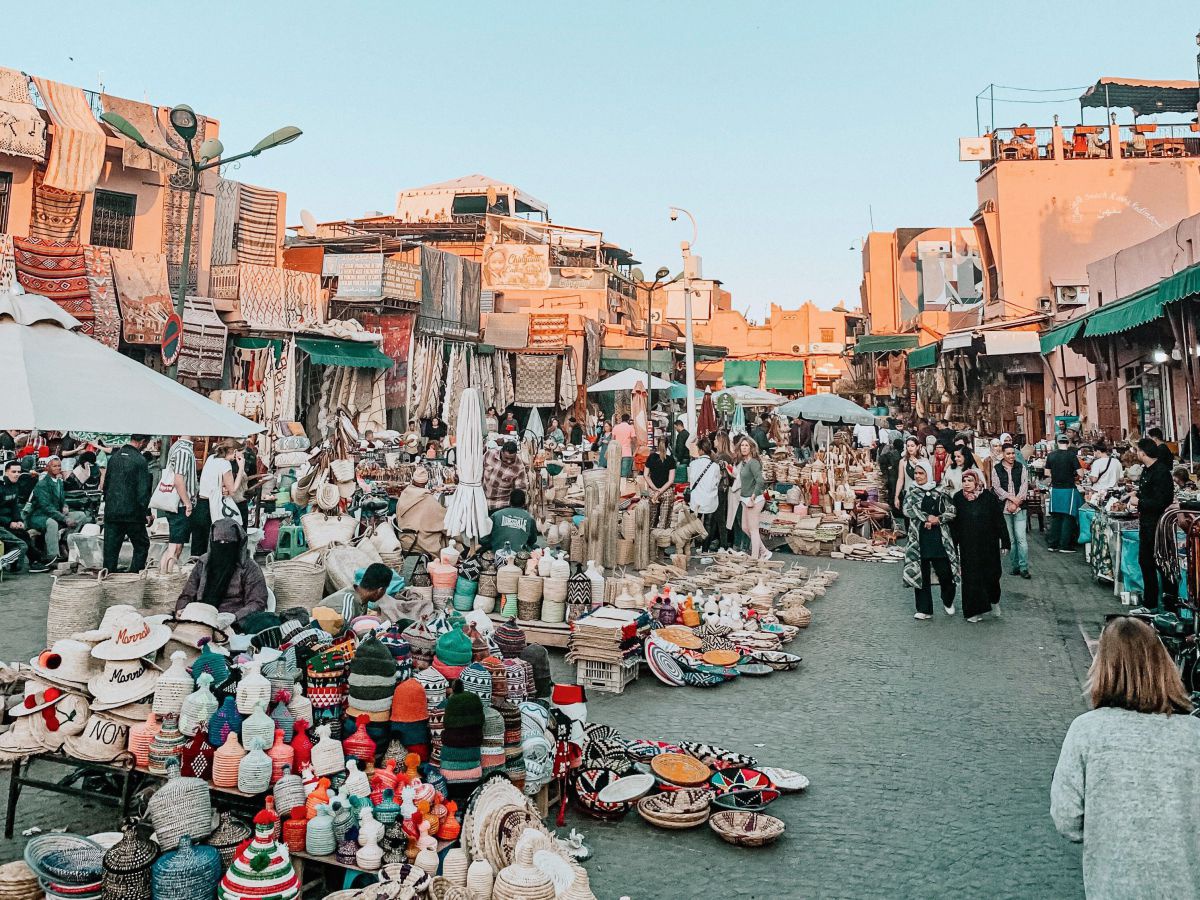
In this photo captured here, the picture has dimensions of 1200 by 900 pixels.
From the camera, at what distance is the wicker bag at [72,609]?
6.33 metres

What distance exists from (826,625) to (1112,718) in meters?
6.40

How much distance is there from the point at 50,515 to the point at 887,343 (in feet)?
75.5

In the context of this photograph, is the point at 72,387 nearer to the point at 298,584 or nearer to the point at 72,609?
the point at 72,609

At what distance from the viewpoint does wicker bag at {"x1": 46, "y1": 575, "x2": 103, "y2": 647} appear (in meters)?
6.33

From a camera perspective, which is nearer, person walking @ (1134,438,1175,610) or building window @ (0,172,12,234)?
person walking @ (1134,438,1175,610)

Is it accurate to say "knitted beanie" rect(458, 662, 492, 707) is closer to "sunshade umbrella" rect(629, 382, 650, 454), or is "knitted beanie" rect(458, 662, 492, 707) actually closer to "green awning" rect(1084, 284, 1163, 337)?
"green awning" rect(1084, 284, 1163, 337)

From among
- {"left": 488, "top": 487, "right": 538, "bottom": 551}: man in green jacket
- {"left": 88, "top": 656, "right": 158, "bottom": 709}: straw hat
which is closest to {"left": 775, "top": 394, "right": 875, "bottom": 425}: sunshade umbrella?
{"left": 488, "top": 487, "right": 538, "bottom": 551}: man in green jacket

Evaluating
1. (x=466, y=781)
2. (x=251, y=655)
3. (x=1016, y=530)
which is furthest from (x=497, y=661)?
(x=1016, y=530)

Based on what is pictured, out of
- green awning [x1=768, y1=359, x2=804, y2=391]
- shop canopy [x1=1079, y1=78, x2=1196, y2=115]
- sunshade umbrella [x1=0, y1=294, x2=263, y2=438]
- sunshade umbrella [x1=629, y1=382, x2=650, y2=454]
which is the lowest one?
sunshade umbrella [x1=0, y1=294, x2=263, y2=438]

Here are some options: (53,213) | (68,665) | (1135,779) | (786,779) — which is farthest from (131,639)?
(53,213)

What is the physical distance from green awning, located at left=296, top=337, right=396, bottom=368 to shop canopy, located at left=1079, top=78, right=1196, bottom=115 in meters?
23.4

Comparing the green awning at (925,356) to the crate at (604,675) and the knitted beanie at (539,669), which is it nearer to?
the crate at (604,675)

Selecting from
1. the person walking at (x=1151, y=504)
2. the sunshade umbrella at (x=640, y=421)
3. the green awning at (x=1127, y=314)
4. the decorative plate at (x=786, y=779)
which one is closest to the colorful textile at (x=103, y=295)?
the sunshade umbrella at (x=640, y=421)

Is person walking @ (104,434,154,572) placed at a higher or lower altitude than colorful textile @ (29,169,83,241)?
lower
